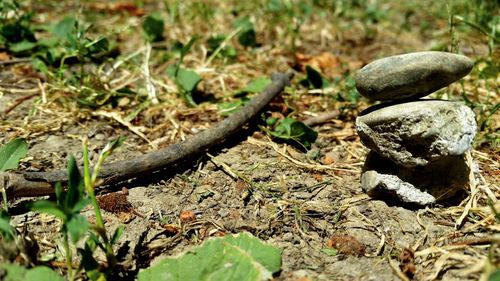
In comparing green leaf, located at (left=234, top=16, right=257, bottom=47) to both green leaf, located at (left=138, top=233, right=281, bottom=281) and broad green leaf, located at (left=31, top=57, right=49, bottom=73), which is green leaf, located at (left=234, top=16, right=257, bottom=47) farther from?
green leaf, located at (left=138, top=233, right=281, bottom=281)

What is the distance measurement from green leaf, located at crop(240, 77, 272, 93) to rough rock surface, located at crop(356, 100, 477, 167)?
1113 millimetres

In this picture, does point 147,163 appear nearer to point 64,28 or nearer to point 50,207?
point 50,207

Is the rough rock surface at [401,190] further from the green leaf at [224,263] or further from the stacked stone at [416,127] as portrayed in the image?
the green leaf at [224,263]

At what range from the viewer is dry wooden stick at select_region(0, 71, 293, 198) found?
207cm

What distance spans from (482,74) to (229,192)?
71.4 inches

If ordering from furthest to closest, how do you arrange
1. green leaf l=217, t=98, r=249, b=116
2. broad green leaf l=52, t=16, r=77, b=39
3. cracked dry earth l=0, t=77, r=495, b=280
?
broad green leaf l=52, t=16, r=77, b=39
green leaf l=217, t=98, r=249, b=116
cracked dry earth l=0, t=77, r=495, b=280

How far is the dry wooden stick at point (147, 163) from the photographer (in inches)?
81.4

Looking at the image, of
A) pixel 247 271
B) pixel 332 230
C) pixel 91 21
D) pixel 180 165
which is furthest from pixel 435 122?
pixel 91 21

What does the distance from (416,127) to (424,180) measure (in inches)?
12.7

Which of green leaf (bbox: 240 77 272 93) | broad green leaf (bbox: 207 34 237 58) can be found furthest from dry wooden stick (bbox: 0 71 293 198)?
broad green leaf (bbox: 207 34 237 58)

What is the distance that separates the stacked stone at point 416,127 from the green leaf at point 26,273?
1.33 meters

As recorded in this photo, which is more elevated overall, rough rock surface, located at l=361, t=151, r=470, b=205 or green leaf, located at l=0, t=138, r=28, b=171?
green leaf, located at l=0, t=138, r=28, b=171

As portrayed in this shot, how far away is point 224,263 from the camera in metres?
1.82

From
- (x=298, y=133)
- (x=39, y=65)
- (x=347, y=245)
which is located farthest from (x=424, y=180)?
(x=39, y=65)
